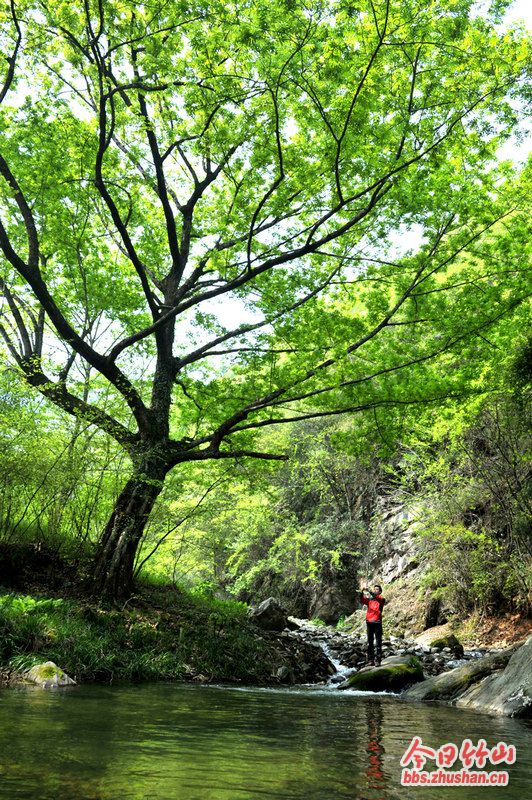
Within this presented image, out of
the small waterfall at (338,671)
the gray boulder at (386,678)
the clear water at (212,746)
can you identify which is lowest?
the small waterfall at (338,671)

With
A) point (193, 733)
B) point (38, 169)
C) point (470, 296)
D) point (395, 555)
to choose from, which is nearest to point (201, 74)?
point (38, 169)

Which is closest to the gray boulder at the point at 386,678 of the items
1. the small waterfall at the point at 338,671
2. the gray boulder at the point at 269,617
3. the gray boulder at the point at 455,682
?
the gray boulder at the point at 455,682

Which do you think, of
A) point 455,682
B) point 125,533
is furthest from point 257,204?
point 455,682

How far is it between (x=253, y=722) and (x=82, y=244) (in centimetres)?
1013

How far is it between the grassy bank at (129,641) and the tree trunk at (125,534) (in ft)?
1.74

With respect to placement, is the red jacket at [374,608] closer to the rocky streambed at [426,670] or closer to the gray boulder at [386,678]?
the rocky streambed at [426,670]

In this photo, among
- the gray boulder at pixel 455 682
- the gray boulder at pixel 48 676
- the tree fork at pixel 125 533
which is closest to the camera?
the gray boulder at pixel 48 676

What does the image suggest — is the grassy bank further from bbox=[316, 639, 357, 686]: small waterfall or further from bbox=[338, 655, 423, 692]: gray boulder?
bbox=[338, 655, 423, 692]: gray boulder

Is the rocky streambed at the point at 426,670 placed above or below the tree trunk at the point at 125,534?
below

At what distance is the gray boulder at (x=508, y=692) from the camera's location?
6.86 m

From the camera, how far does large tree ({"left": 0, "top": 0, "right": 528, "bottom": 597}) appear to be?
7.20m

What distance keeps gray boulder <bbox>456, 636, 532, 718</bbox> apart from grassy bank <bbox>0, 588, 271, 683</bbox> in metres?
3.80

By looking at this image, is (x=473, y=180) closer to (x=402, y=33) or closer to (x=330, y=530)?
(x=402, y=33)

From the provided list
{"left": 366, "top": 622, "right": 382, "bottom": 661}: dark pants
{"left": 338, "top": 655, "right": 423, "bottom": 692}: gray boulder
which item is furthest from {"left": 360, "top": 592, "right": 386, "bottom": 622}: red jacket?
{"left": 338, "top": 655, "right": 423, "bottom": 692}: gray boulder
